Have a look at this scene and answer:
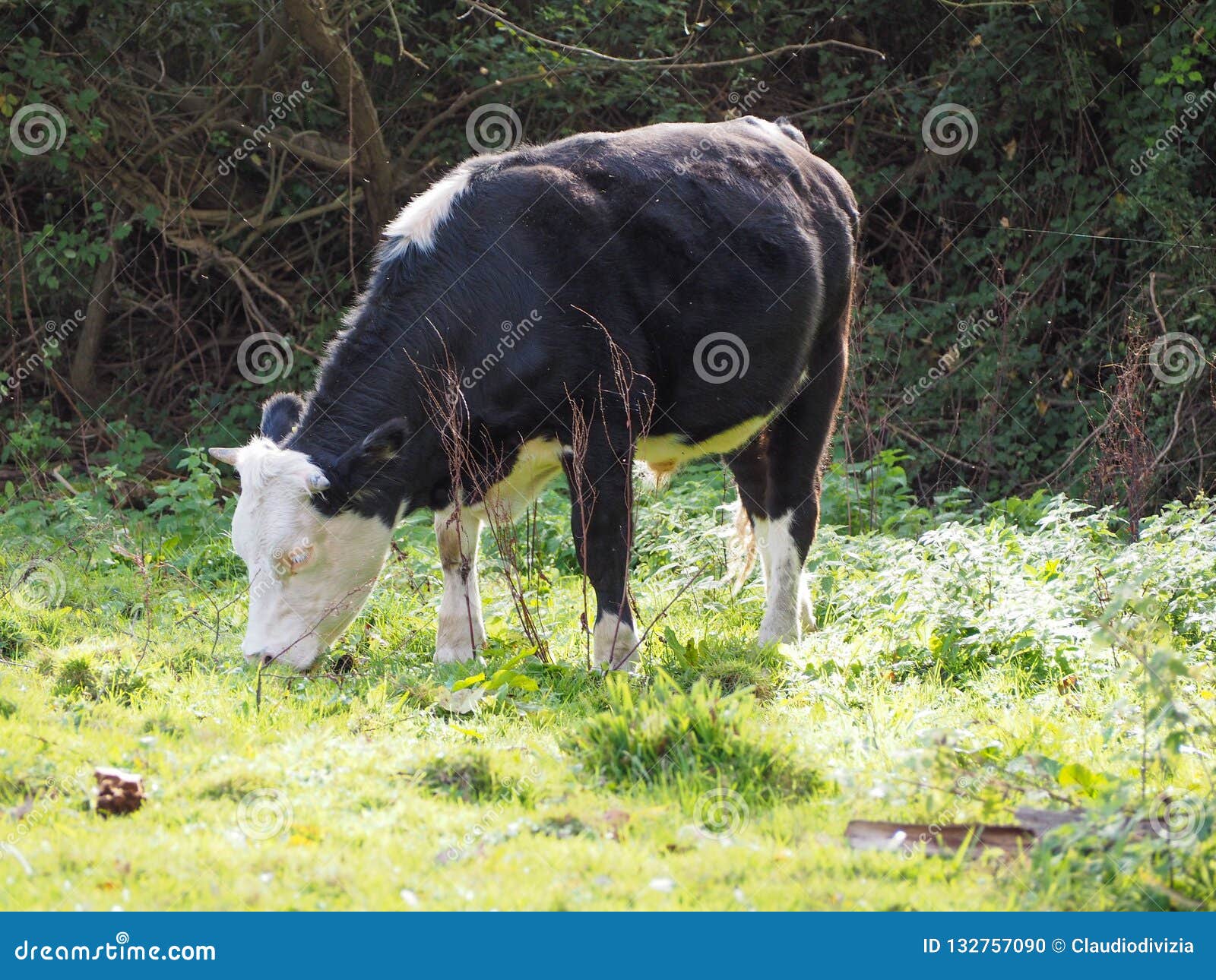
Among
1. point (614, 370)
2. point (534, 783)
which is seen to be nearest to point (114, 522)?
point (614, 370)

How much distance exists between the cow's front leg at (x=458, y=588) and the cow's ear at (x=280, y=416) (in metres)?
0.73

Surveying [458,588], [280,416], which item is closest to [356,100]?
[280,416]

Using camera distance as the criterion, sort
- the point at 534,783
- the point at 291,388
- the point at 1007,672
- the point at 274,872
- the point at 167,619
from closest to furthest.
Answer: the point at 274,872 → the point at 534,783 → the point at 1007,672 → the point at 167,619 → the point at 291,388

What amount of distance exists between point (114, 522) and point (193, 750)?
4767mm

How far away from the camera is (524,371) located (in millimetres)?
5352

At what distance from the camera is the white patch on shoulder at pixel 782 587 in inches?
246

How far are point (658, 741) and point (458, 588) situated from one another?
7.24ft

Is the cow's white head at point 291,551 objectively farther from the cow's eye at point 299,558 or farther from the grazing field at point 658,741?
the grazing field at point 658,741

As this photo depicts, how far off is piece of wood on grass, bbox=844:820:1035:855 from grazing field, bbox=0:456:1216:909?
36 millimetres

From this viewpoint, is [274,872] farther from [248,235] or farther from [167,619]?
[248,235]

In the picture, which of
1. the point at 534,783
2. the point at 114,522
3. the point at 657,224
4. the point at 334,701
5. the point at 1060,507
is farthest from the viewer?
the point at 114,522

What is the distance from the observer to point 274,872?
338 cm

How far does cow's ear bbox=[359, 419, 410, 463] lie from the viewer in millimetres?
5172

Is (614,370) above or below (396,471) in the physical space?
above
